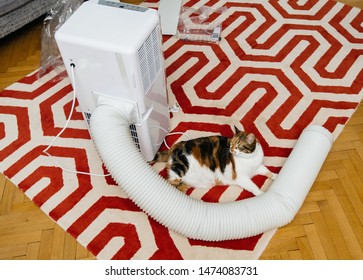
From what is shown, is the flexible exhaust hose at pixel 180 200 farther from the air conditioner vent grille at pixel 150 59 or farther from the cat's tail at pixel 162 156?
the cat's tail at pixel 162 156

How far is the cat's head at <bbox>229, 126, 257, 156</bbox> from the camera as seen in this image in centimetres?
137

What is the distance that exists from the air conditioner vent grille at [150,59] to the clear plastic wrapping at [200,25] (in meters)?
0.90

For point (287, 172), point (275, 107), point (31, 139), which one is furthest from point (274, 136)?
point (31, 139)

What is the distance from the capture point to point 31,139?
1.76 metres

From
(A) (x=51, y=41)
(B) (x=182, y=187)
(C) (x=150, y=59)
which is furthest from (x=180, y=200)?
(A) (x=51, y=41)

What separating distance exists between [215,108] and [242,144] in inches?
19.8

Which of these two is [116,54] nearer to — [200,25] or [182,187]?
[182,187]

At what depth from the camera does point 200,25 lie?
2.26 meters

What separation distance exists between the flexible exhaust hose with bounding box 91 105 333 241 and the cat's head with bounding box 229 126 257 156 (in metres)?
0.19

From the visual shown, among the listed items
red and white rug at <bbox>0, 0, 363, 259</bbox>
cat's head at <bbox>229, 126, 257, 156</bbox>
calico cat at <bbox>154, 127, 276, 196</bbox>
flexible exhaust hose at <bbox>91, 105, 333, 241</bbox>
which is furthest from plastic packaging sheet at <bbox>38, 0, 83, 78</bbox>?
cat's head at <bbox>229, 126, 257, 156</bbox>

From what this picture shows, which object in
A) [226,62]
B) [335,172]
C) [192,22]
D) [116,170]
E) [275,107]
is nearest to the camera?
[116,170]

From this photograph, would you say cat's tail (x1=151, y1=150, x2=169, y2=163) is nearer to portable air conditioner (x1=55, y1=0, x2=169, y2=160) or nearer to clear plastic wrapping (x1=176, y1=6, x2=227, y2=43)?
portable air conditioner (x1=55, y1=0, x2=169, y2=160)
